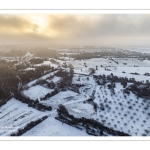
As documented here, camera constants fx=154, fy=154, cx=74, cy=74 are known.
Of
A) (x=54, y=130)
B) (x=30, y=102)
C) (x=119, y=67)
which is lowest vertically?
(x=54, y=130)

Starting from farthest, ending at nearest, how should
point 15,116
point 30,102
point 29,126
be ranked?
1. point 30,102
2. point 15,116
3. point 29,126

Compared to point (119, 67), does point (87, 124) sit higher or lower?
lower

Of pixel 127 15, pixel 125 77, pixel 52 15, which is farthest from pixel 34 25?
pixel 125 77

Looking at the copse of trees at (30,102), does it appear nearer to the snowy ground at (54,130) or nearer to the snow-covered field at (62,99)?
the snow-covered field at (62,99)

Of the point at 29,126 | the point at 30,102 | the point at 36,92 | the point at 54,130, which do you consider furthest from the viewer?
the point at 36,92

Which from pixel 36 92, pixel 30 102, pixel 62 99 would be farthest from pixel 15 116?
pixel 36 92

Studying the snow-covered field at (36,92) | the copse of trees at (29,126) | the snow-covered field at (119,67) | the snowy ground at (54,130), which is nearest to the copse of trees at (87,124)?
the snowy ground at (54,130)

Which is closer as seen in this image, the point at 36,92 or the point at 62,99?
the point at 62,99

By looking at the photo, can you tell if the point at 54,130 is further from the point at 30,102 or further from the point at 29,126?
the point at 30,102
